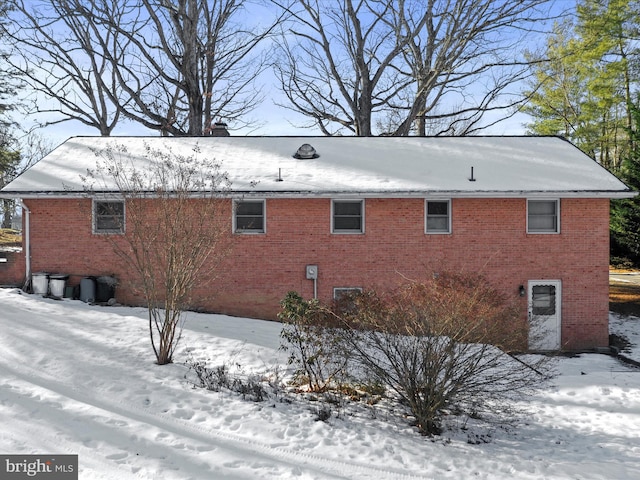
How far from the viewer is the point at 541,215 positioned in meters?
12.9

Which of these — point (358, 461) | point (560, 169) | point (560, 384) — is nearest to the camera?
point (358, 461)

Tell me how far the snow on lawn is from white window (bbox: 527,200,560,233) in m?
4.98

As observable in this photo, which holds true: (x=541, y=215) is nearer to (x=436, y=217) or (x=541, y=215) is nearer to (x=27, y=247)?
(x=436, y=217)

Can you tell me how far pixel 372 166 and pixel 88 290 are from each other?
29.8 ft

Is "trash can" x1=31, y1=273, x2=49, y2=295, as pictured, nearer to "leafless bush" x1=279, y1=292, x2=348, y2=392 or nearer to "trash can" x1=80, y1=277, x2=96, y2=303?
"trash can" x1=80, y1=277, x2=96, y2=303

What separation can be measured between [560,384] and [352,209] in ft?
22.2

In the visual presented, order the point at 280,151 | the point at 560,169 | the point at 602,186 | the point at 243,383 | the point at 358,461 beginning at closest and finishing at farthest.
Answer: the point at 358,461 → the point at 243,383 → the point at 602,186 → the point at 560,169 → the point at 280,151

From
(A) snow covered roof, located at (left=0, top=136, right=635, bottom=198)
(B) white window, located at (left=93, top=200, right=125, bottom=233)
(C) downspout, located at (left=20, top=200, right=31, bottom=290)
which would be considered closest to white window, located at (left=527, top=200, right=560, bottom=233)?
(A) snow covered roof, located at (left=0, top=136, right=635, bottom=198)

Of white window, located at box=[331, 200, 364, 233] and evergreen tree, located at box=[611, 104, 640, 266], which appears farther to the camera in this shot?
evergreen tree, located at box=[611, 104, 640, 266]

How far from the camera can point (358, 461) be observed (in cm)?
533

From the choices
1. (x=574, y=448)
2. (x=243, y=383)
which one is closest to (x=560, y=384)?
(x=574, y=448)

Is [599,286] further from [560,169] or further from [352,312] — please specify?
[352,312]

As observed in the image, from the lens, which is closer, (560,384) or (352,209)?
(560,384)

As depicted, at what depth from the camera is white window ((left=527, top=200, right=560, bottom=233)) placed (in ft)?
42.3
